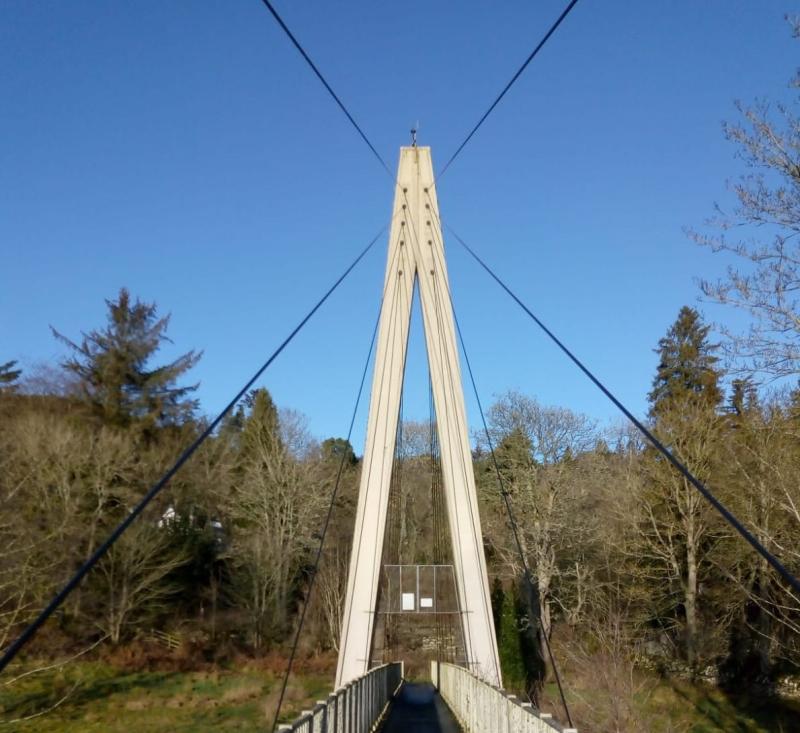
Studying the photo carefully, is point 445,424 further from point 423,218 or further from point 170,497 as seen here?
point 170,497

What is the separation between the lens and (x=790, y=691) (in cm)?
2258

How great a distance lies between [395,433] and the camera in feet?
46.3

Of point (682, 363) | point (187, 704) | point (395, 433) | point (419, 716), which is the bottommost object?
point (419, 716)

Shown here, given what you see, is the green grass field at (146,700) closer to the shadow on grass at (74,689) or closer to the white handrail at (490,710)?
the shadow on grass at (74,689)

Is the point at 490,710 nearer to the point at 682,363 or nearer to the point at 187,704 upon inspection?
the point at 187,704

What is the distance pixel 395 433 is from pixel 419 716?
5484 millimetres

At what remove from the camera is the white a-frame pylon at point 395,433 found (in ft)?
44.7

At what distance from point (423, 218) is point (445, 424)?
11.8 feet

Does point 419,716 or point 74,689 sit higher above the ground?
point 74,689

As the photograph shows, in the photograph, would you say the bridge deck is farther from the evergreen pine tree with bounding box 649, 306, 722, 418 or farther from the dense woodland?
the evergreen pine tree with bounding box 649, 306, 722, 418

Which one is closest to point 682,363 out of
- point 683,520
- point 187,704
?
point 683,520

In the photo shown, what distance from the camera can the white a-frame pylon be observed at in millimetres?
13609

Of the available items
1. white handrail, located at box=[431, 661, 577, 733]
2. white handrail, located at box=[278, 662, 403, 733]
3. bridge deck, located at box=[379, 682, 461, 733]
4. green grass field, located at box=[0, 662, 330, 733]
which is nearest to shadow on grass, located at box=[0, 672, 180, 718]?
green grass field, located at box=[0, 662, 330, 733]

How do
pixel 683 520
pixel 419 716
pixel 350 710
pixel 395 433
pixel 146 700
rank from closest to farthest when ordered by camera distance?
pixel 350 710 < pixel 395 433 < pixel 419 716 < pixel 146 700 < pixel 683 520
